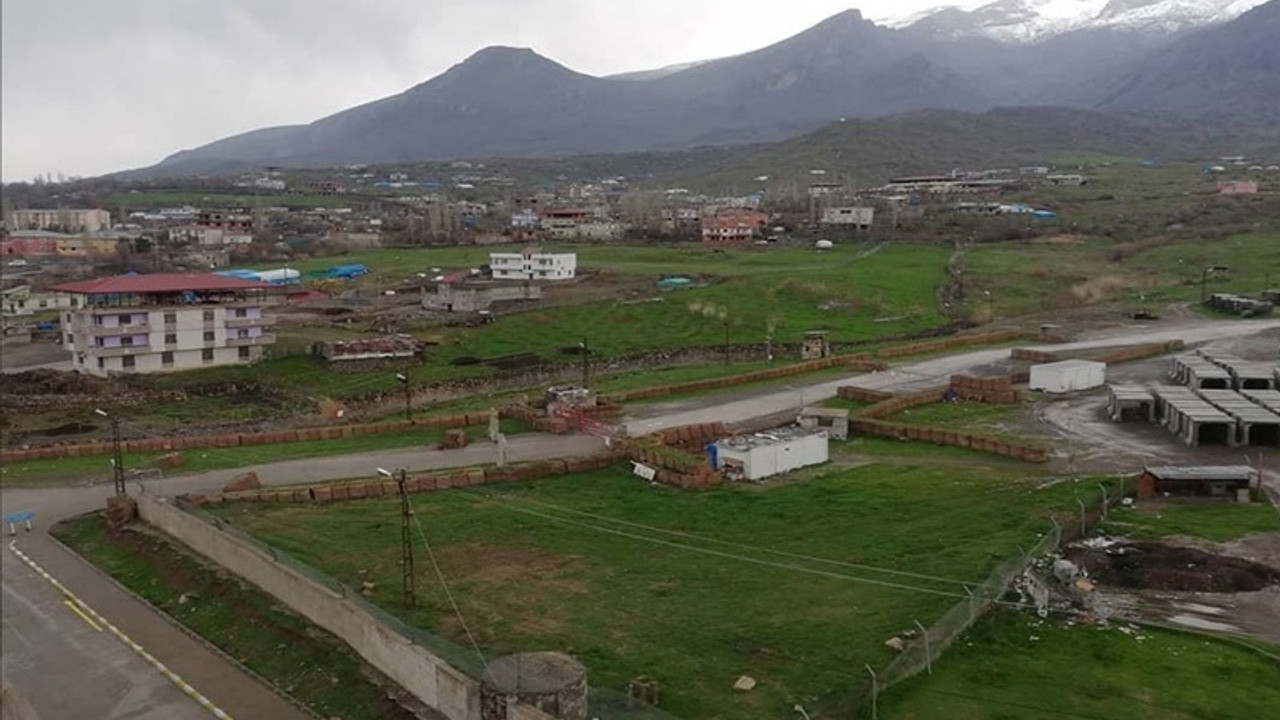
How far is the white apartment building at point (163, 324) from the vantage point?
57906 mm

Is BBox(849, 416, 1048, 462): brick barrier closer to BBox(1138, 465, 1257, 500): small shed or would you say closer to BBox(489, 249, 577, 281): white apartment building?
BBox(1138, 465, 1257, 500): small shed

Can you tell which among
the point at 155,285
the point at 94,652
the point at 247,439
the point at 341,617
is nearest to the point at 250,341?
the point at 155,285

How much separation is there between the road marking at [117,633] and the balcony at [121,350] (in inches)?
1216

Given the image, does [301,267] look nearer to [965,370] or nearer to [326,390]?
[326,390]

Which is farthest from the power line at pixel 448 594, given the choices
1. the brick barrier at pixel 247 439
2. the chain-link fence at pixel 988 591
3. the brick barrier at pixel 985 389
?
the brick barrier at pixel 985 389

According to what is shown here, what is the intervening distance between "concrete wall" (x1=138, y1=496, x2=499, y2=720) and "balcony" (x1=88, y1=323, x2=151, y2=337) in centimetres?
3215

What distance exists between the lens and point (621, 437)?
36438mm

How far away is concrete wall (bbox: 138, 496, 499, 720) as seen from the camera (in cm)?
1792

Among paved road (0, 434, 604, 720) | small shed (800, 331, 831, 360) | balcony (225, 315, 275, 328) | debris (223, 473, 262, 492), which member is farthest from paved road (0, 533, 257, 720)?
small shed (800, 331, 831, 360)

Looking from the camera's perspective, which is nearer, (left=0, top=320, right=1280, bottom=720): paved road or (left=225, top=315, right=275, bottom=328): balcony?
(left=0, top=320, right=1280, bottom=720): paved road

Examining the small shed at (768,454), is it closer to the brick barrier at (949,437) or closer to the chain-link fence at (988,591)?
the brick barrier at (949,437)

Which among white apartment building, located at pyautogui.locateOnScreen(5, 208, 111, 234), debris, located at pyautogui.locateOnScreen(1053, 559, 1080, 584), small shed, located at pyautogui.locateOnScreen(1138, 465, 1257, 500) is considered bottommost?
debris, located at pyautogui.locateOnScreen(1053, 559, 1080, 584)

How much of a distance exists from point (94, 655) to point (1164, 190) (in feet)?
466

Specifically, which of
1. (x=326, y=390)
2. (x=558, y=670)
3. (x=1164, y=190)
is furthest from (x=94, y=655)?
(x=1164, y=190)
